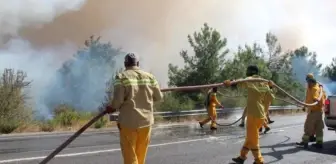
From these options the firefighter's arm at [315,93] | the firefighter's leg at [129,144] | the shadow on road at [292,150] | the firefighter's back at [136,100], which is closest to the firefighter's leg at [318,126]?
the shadow on road at [292,150]

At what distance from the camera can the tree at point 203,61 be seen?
35531mm

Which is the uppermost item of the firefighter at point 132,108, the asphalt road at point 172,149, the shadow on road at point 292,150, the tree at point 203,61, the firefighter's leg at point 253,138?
the tree at point 203,61

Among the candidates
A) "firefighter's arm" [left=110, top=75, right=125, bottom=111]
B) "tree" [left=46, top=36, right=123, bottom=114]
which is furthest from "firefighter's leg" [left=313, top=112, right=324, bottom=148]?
"tree" [left=46, top=36, right=123, bottom=114]

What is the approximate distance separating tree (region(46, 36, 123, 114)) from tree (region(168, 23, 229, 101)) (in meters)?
14.9

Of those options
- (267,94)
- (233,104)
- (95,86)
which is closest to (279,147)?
(267,94)

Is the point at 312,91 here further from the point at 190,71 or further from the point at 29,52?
the point at 29,52

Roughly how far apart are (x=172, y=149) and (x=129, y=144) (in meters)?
4.42

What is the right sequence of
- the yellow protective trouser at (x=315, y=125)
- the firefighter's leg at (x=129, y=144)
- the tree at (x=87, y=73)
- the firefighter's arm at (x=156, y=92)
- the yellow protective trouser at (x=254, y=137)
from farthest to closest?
the tree at (x=87, y=73) < the yellow protective trouser at (x=315, y=125) < the yellow protective trouser at (x=254, y=137) < the firefighter's arm at (x=156, y=92) < the firefighter's leg at (x=129, y=144)

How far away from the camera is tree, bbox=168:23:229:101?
3553cm

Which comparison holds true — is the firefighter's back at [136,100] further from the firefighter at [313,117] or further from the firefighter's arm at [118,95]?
the firefighter at [313,117]

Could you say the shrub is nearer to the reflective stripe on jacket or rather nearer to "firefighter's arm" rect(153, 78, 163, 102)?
"firefighter's arm" rect(153, 78, 163, 102)

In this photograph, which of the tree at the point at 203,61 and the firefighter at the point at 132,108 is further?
the tree at the point at 203,61

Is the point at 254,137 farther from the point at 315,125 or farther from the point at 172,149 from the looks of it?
the point at 315,125

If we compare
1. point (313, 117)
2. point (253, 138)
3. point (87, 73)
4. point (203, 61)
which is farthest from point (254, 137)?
point (87, 73)
